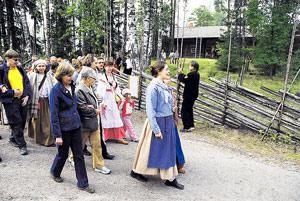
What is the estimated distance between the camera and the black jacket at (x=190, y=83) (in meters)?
6.86

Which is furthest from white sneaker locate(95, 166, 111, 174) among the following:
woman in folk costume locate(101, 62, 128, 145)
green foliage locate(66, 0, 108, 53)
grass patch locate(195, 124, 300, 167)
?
green foliage locate(66, 0, 108, 53)

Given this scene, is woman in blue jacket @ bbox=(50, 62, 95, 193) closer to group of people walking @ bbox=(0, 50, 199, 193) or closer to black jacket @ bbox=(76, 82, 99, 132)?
group of people walking @ bbox=(0, 50, 199, 193)

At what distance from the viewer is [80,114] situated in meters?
4.22

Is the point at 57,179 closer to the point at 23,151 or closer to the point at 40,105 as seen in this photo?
the point at 23,151

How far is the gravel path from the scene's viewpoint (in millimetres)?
3945

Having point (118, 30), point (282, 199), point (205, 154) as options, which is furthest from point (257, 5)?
point (282, 199)

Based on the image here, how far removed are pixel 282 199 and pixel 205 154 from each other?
1813 mm

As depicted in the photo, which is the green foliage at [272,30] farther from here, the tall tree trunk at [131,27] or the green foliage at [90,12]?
the green foliage at [90,12]

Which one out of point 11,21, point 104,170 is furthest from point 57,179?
point 11,21

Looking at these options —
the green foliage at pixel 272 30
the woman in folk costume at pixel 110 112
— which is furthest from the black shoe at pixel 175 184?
the green foliage at pixel 272 30

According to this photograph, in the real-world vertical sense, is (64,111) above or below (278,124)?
above

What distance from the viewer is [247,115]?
7.45m

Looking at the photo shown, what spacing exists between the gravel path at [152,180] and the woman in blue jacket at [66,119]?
34 centimetres

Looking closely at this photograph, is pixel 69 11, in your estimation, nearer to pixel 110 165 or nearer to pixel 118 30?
pixel 110 165
